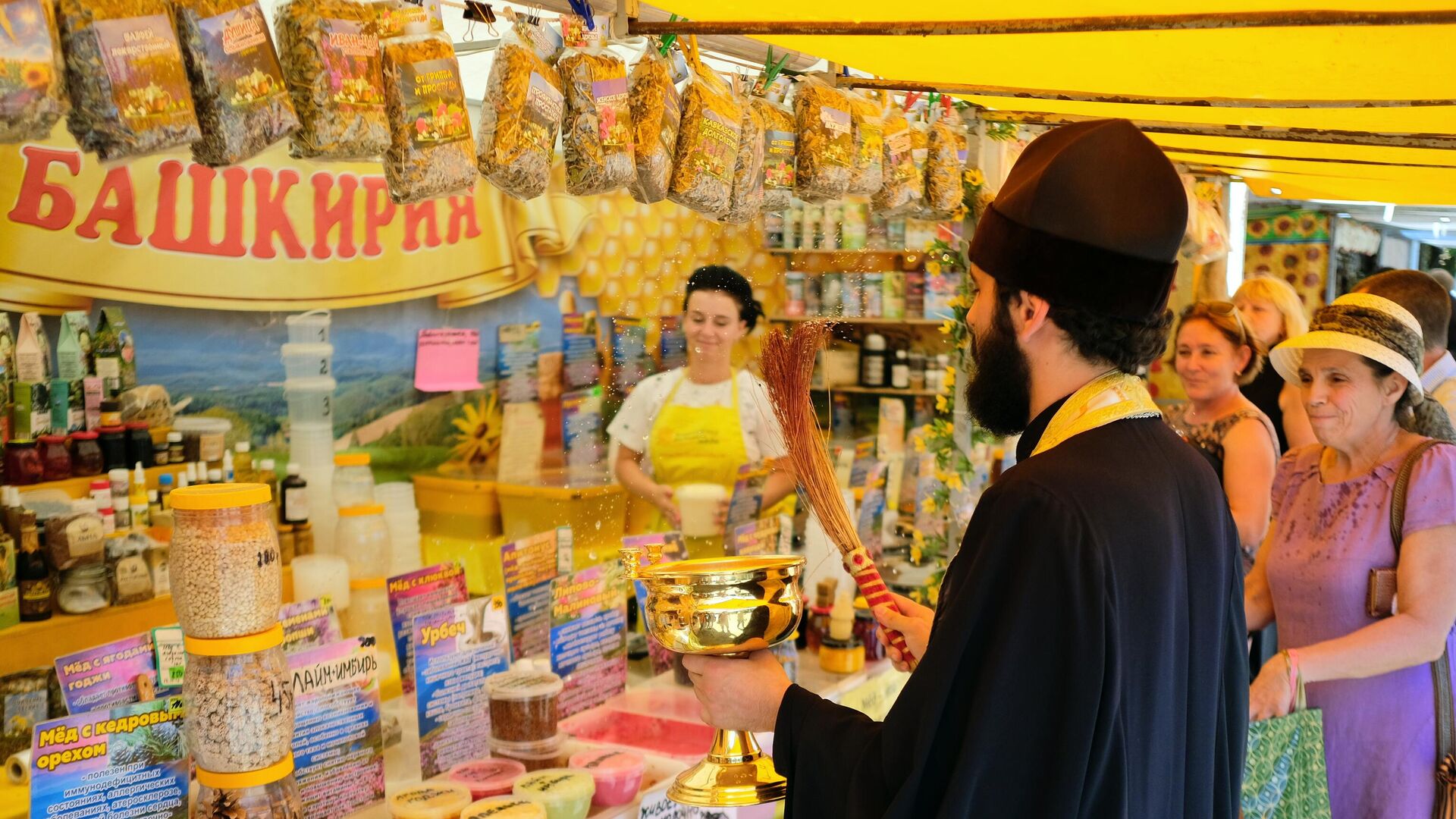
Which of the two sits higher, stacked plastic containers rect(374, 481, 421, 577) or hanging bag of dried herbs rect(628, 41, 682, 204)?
hanging bag of dried herbs rect(628, 41, 682, 204)

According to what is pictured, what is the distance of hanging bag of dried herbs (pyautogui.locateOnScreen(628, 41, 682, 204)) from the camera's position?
2.09 metres

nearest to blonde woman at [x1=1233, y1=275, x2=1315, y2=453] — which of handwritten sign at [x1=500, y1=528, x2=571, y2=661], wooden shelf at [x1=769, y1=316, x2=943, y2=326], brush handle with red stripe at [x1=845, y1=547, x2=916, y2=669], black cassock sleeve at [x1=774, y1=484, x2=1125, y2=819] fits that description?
wooden shelf at [x1=769, y1=316, x2=943, y2=326]

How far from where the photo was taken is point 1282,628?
2.69 meters

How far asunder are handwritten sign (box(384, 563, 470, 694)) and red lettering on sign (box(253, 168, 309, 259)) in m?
3.12

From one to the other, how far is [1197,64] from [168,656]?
2.23 meters

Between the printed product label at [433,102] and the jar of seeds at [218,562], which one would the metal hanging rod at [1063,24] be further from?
the jar of seeds at [218,562]

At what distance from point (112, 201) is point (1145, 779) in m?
4.27

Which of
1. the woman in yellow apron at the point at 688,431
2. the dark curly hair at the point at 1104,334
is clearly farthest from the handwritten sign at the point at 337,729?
the woman in yellow apron at the point at 688,431

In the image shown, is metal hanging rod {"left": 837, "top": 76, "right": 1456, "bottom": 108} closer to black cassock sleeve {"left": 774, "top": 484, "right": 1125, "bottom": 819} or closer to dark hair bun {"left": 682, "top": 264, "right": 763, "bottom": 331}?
dark hair bun {"left": 682, "top": 264, "right": 763, "bottom": 331}

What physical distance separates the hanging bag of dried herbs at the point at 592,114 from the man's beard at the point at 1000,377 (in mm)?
834

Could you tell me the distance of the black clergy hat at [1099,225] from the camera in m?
1.32

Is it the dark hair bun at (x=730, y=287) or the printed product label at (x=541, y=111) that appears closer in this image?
the printed product label at (x=541, y=111)

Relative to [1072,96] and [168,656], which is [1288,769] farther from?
[168,656]

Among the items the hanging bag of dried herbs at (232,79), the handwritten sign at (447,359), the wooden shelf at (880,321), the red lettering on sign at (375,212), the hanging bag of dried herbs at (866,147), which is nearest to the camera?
the hanging bag of dried herbs at (232,79)
